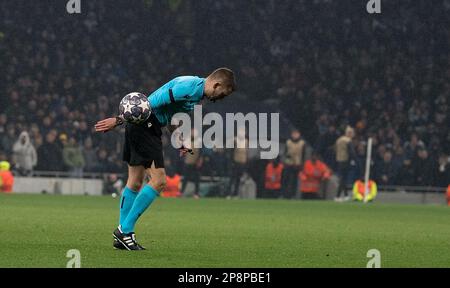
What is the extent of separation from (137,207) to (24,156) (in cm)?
1904

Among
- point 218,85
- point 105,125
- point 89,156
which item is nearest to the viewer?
point 105,125

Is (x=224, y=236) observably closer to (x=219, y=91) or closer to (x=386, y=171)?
(x=219, y=91)

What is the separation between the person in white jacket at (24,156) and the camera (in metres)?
30.3

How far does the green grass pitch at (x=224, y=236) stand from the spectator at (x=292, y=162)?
6844 millimetres

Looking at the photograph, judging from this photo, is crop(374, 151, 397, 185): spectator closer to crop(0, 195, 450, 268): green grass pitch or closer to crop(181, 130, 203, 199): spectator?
crop(181, 130, 203, 199): spectator

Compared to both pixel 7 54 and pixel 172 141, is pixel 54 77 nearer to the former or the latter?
pixel 7 54

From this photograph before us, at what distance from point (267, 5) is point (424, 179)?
8.56 metres

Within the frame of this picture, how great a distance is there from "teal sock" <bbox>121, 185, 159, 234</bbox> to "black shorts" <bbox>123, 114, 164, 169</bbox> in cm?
26

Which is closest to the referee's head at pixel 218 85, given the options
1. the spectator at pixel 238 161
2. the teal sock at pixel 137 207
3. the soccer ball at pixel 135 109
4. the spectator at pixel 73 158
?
the soccer ball at pixel 135 109

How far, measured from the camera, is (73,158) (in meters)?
31.0

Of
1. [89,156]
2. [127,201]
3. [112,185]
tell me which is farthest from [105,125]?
[89,156]

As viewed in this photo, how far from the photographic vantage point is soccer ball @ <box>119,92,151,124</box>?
1153 cm

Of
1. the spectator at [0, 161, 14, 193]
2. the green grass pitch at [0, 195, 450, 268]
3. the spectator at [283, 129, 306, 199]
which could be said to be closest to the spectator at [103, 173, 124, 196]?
the spectator at [0, 161, 14, 193]
